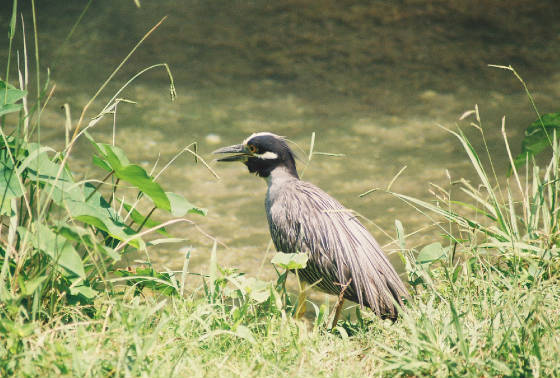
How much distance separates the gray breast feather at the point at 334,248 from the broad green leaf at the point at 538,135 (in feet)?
2.84

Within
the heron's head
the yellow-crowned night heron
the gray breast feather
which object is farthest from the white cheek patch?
the gray breast feather

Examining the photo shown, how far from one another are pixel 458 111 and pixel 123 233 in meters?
3.98

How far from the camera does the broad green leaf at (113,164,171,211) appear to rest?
247 cm

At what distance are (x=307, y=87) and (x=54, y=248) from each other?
167 inches

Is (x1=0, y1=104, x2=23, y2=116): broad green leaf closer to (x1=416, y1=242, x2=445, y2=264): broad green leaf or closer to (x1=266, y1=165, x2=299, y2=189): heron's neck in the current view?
(x1=266, y1=165, x2=299, y2=189): heron's neck

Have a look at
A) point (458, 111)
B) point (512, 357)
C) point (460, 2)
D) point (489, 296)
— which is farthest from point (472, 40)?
point (512, 357)

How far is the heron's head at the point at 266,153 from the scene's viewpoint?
147 inches

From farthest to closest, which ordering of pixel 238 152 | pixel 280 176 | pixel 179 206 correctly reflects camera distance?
1. pixel 238 152
2. pixel 280 176
3. pixel 179 206

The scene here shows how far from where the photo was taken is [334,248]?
3137 mm

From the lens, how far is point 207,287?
9.73 ft

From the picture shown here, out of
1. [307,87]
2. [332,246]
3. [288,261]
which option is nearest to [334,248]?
[332,246]

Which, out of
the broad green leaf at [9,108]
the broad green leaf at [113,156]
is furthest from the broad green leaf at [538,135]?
the broad green leaf at [9,108]

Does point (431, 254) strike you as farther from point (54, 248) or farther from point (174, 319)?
point (54, 248)

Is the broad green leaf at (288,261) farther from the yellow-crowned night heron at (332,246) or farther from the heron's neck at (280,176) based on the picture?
the heron's neck at (280,176)
